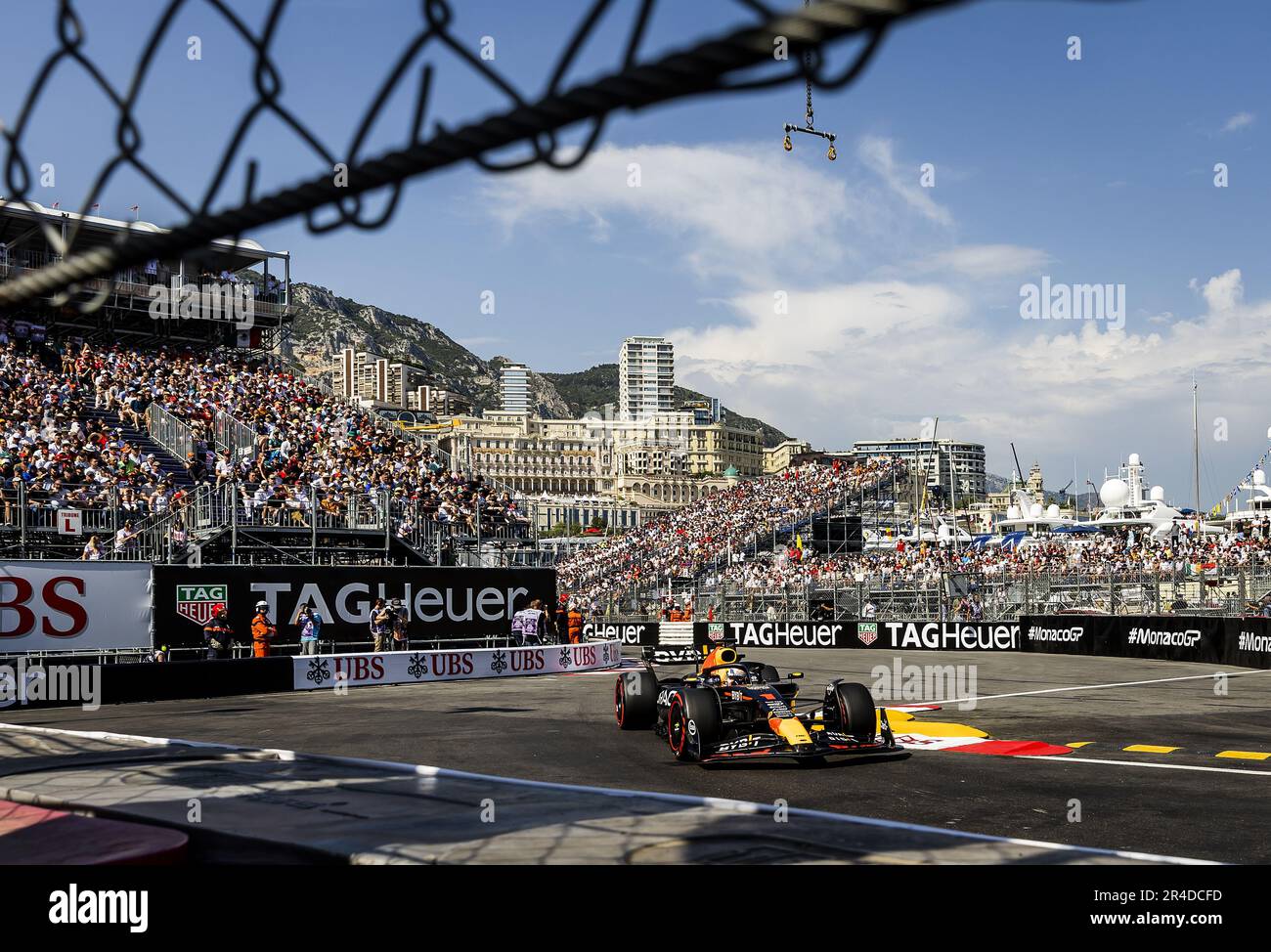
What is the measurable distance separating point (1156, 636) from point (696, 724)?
75.1 feet

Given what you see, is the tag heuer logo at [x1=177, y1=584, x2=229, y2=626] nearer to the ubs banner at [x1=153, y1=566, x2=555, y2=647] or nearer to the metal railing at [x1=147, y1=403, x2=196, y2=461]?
the ubs banner at [x1=153, y1=566, x2=555, y2=647]

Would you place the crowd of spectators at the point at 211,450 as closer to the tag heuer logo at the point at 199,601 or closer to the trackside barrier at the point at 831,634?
the tag heuer logo at the point at 199,601

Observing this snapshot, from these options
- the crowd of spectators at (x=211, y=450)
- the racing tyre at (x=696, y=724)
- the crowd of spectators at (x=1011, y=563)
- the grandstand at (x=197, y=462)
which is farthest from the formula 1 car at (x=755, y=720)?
the crowd of spectators at (x=1011, y=563)

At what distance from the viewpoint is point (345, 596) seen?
2675 cm

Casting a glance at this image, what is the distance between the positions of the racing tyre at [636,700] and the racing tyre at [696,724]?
2402mm

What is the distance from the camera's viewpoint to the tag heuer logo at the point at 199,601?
23.8 m

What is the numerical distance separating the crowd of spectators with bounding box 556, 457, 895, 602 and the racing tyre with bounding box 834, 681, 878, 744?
112 feet

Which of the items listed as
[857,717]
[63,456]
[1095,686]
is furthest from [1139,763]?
[63,456]

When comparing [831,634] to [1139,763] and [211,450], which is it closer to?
[211,450]

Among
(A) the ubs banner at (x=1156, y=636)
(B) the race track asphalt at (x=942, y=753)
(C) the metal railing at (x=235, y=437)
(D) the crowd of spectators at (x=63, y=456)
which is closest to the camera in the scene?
(B) the race track asphalt at (x=942, y=753)

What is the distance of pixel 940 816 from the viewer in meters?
9.26

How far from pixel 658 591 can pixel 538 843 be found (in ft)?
124
